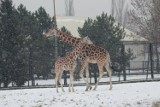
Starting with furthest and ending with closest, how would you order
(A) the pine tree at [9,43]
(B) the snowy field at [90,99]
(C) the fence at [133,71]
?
(A) the pine tree at [9,43]
(C) the fence at [133,71]
(B) the snowy field at [90,99]

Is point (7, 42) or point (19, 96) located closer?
point (19, 96)

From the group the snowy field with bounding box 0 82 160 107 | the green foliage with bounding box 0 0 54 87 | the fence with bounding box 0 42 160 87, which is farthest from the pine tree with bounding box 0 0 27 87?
the snowy field with bounding box 0 82 160 107

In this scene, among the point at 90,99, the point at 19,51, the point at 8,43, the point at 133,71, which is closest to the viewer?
the point at 90,99

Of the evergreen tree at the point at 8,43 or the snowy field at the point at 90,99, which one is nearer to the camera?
the snowy field at the point at 90,99

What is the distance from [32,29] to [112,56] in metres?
5.67

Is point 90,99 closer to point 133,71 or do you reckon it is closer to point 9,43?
point 133,71

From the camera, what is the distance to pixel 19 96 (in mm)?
14461

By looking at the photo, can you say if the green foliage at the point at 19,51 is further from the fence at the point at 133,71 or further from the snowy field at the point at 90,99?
the snowy field at the point at 90,99

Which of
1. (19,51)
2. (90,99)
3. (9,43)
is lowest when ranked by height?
(90,99)

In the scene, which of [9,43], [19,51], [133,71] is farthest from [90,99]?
[9,43]

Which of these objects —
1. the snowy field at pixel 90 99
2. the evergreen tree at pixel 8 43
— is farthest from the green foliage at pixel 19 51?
the snowy field at pixel 90 99

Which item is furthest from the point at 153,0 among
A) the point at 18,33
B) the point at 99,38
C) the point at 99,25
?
the point at 18,33

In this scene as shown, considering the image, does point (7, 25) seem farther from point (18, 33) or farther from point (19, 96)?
point (19, 96)

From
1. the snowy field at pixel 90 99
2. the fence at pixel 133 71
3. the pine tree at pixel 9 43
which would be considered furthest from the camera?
the pine tree at pixel 9 43
